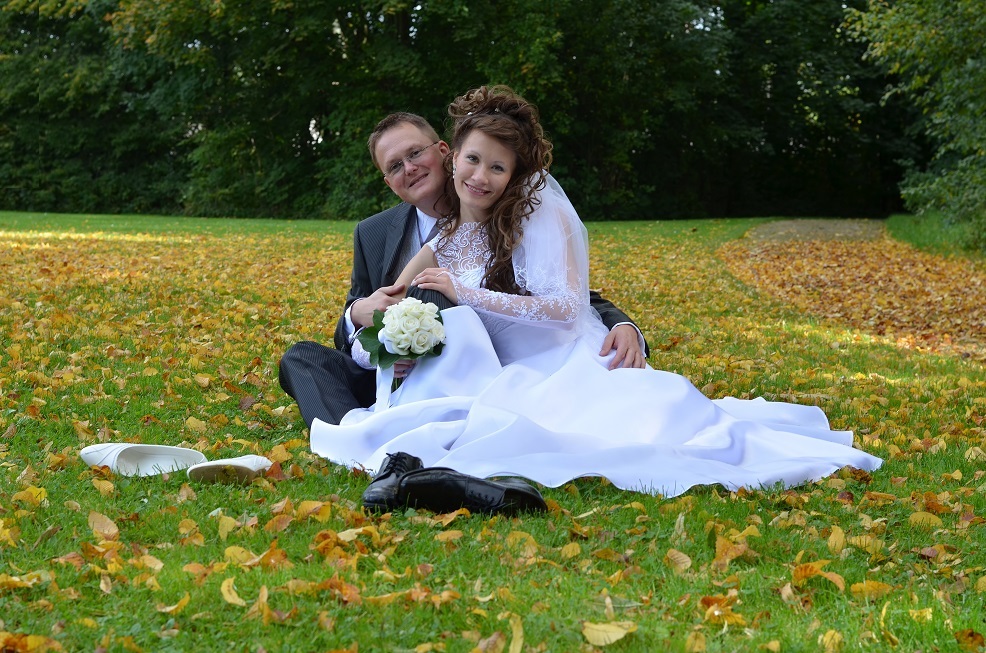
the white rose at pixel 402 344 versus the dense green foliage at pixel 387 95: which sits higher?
the dense green foliage at pixel 387 95

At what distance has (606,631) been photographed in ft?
8.93

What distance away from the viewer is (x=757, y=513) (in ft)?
12.9

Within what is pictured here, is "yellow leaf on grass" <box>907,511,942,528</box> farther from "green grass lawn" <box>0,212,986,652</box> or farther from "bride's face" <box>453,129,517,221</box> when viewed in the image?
"bride's face" <box>453,129,517,221</box>

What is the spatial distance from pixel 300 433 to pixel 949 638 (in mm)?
3299

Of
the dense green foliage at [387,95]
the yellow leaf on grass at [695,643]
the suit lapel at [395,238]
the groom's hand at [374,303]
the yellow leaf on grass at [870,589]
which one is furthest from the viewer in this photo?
the dense green foliage at [387,95]

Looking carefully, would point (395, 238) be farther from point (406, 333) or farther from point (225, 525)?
point (225, 525)

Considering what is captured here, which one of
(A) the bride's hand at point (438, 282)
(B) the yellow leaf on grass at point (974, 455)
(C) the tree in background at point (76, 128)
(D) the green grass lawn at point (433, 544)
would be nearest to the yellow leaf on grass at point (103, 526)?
(D) the green grass lawn at point (433, 544)

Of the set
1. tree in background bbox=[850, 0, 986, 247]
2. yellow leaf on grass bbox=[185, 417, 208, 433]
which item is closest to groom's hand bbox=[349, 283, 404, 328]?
yellow leaf on grass bbox=[185, 417, 208, 433]

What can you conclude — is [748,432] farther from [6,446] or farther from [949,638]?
[6,446]

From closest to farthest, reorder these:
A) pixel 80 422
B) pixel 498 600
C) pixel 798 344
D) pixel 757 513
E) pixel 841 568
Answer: pixel 498 600
pixel 841 568
pixel 757 513
pixel 80 422
pixel 798 344

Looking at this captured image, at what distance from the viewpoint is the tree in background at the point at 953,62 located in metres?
16.0

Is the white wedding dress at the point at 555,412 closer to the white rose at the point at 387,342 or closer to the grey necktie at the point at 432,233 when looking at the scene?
the white rose at the point at 387,342

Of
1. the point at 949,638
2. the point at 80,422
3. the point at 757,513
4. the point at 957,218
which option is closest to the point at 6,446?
the point at 80,422

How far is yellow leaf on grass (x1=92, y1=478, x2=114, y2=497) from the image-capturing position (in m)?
3.96
